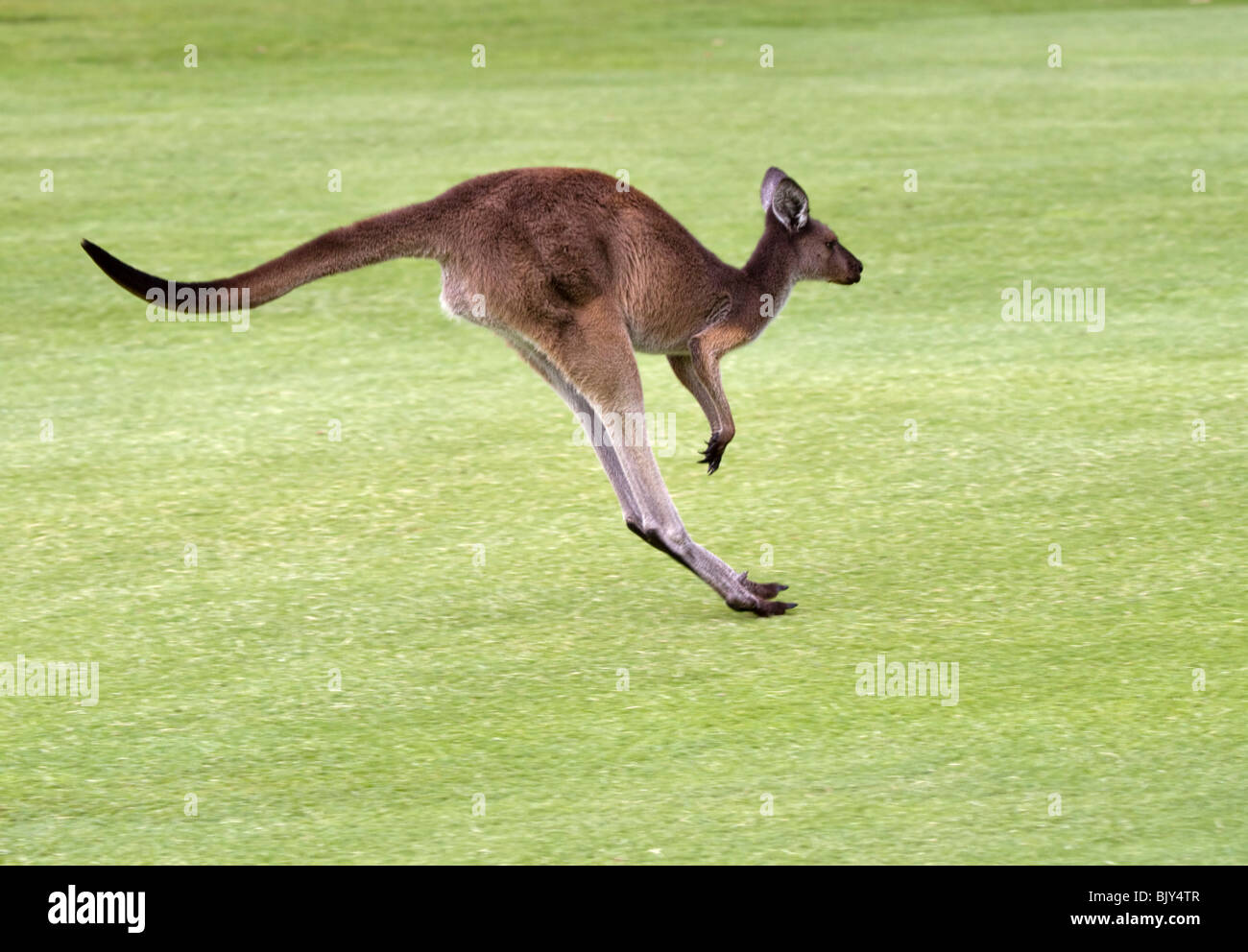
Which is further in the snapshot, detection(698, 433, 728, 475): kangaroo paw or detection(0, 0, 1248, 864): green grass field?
detection(698, 433, 728, 475): kangaroo paw

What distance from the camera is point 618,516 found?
6.88 metres

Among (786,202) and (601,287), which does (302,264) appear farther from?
(786,202)

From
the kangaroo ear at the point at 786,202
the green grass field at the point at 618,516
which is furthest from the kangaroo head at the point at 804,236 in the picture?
the green grass field at the point at 618,516

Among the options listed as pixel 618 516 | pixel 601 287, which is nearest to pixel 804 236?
pixel 601 287

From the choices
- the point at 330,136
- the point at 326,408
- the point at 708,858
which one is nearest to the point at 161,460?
the point at 326,408

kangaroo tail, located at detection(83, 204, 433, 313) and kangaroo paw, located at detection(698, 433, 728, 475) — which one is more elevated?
kangaroo tail, located at detection(83, 204, 433, 313)

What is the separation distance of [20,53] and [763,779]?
13778 mm

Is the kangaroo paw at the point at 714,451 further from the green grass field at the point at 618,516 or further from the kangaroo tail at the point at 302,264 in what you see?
the kangaroo tail at the point at 302,264

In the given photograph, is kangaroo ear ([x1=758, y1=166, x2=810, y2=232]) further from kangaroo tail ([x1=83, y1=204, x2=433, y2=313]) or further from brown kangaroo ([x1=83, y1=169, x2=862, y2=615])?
kangaroo tail ([x1=83, y1=204, x2=433, y2=313])

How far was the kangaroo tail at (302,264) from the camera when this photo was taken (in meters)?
4.51

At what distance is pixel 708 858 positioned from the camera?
13.3 ft

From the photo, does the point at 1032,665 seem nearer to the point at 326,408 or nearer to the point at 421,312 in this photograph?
the point at 326,408

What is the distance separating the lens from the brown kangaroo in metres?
5.39

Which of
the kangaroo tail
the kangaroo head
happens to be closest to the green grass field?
the kangaroo head
